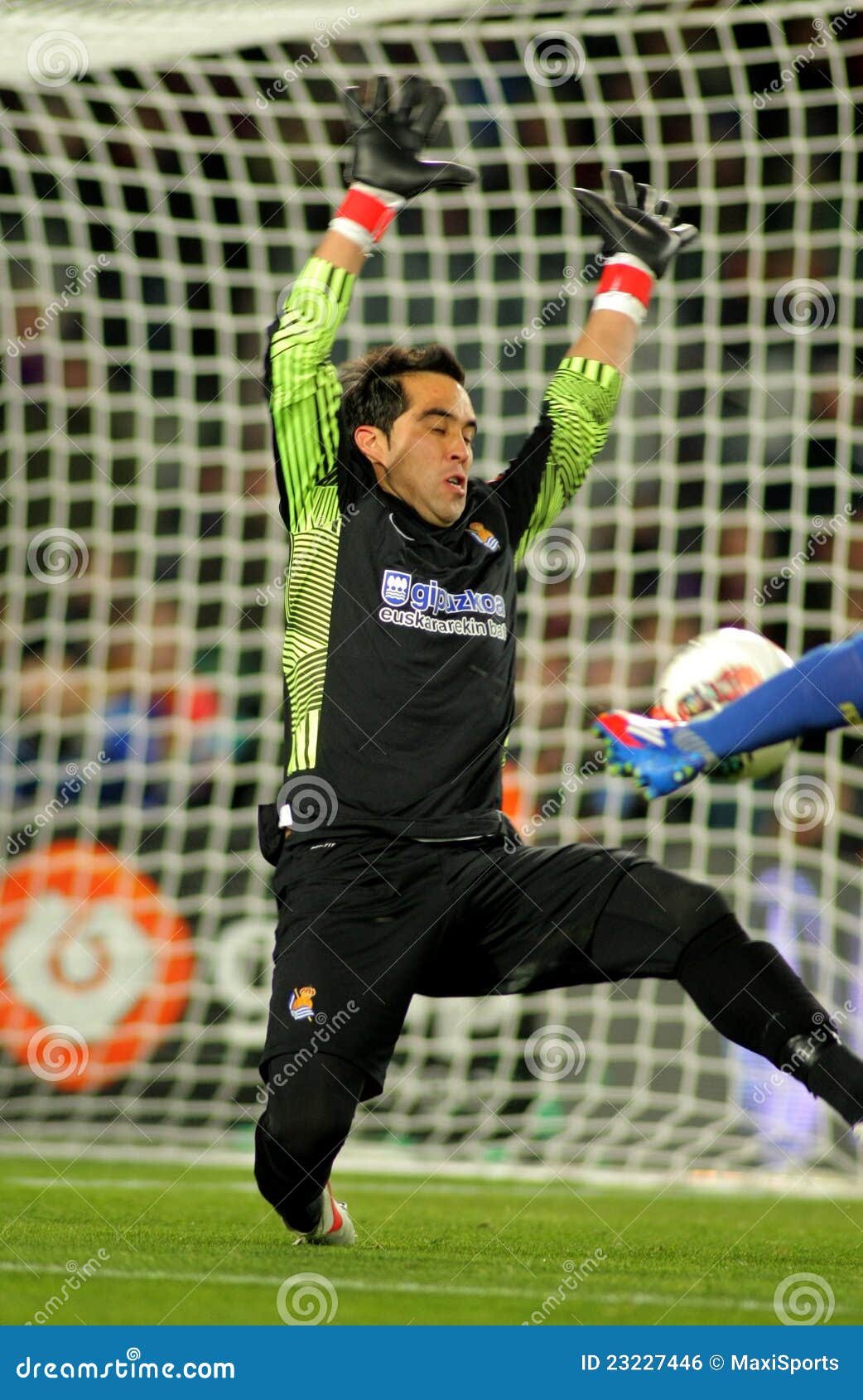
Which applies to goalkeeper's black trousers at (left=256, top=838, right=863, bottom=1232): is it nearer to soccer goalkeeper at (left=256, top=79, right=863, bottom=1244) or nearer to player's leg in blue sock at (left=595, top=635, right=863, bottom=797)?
soccer goalkeeper at (left=256, top=79, right=863, bottom=1244)

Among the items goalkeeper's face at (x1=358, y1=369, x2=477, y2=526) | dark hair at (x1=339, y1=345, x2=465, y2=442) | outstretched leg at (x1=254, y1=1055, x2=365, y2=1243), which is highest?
dark hair at (x1=339, y1=345, x2=465, y2=442)

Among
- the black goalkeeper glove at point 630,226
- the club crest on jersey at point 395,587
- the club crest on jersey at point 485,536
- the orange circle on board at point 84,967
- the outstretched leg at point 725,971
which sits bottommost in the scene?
the orange circle on board at point 84,967

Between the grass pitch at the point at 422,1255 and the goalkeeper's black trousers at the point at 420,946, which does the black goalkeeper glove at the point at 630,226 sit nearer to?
the goalkeeper's black trousers at the point at 420,946

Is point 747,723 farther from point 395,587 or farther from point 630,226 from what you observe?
point 630,226

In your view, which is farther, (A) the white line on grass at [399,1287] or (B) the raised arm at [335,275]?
(B) the raised arm at [335,275]

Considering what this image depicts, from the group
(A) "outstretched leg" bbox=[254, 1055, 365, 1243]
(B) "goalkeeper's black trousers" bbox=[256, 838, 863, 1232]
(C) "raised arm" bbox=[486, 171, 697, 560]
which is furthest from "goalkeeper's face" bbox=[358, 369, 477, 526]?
(A) "outstretched leg" bbox=[254, 1055, 365, 1243]

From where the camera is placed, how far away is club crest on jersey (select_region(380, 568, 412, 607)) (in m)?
3.72

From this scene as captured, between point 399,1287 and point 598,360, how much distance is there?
229cm

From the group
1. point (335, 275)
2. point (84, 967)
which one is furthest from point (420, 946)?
point (84, 967)

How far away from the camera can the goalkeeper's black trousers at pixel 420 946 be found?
346 cm

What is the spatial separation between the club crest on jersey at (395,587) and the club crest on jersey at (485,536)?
235 millimetres

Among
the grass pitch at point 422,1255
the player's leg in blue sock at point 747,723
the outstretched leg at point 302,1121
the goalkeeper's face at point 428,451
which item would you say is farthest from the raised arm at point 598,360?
the grass pitch at point 422,1255

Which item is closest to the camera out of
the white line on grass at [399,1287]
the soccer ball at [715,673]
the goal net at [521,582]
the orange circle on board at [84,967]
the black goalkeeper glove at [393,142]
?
the white line on grass at [399,1287]

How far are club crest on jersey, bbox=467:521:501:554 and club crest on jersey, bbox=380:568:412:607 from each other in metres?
0.24
